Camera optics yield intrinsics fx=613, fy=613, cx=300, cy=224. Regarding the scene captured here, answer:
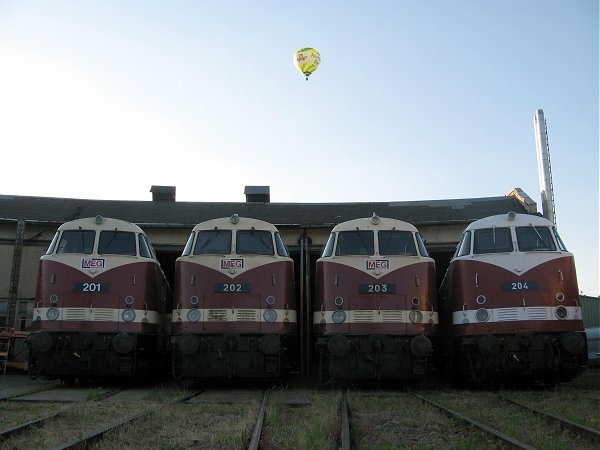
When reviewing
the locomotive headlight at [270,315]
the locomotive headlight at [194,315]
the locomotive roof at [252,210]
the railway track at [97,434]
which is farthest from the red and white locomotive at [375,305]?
the locomotive roof at [252,210]

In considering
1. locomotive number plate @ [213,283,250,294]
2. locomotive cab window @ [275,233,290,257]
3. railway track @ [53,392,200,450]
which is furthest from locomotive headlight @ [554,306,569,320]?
railway track @ [53,392,200,450]

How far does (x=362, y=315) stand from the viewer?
11789 millimetres

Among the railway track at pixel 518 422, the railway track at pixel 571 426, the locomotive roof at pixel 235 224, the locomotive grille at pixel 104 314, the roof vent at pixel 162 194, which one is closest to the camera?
the railway track at pixel 518 422

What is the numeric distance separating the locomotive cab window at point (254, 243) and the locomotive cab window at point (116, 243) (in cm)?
230

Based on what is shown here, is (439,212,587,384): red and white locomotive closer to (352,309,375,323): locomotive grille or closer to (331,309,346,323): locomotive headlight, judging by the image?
(352,309,375,323): locomotive grille

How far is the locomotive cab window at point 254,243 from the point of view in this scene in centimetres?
1256

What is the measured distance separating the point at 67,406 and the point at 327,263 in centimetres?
551

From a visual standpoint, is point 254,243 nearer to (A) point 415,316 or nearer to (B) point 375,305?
(B) point 375,305

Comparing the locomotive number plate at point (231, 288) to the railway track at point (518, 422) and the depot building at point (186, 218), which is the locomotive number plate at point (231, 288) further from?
the depot building at point (186, 218)

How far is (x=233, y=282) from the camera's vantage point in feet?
39.5

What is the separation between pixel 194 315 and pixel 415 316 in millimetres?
4277

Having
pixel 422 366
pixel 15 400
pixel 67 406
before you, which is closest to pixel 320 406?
pixel 422 366

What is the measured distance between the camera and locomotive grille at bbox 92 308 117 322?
1213 centimetres

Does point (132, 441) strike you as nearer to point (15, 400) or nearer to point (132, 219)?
point (15, 400)
